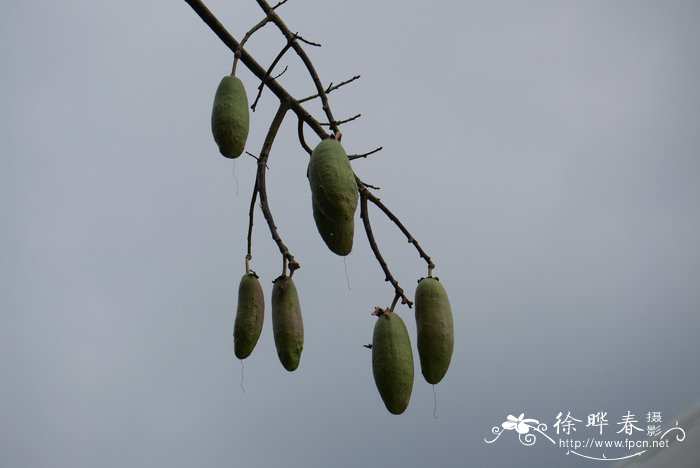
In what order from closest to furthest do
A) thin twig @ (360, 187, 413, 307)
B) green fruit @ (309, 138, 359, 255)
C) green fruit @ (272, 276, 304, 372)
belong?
green fruit @ (309, 138, 359, 255)
green fruit @ (272, 276, 304, 372)
thin twig @ (360, 187, 413, 307)

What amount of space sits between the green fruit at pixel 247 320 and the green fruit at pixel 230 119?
21 centimetres

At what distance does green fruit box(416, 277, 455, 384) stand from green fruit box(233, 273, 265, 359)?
22cm

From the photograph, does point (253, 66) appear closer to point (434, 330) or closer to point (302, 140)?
point (302, 140)

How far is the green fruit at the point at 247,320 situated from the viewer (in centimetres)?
98

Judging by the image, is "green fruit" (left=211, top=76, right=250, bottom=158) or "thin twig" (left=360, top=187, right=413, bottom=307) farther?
"thin twig" (left=360, top=187, right=413, bottom=307)

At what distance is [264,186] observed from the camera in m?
0.98

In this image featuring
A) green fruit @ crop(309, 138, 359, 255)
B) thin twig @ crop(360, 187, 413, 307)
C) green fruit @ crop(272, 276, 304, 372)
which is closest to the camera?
green fruit @ crop(309, 138, 359, 255)

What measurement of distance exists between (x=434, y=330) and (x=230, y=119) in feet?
1.28

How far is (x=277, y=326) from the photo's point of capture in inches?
37.4

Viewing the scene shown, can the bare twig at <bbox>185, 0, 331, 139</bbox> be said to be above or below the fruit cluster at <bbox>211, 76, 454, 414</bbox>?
above

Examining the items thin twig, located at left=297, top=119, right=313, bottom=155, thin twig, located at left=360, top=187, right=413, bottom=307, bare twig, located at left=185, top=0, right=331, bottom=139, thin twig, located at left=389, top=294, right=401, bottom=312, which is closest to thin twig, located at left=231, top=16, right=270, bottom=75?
bare twig, located at left=185, top=0, right=331, bottom=139

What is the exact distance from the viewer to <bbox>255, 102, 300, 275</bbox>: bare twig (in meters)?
0.96

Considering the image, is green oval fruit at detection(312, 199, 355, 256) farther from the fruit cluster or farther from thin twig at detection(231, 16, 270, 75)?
thin twig at detection(231, 16, 270, 75)

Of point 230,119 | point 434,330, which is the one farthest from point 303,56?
point 434,330
